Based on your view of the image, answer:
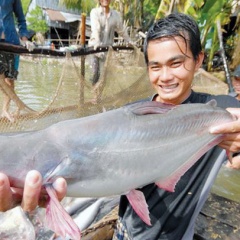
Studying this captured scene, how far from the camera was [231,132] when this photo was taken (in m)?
1.70

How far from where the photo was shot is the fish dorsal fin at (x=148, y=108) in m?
1.61

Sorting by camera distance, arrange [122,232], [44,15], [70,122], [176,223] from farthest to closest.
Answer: [44,15], [122,232], [176,223], [70,122]

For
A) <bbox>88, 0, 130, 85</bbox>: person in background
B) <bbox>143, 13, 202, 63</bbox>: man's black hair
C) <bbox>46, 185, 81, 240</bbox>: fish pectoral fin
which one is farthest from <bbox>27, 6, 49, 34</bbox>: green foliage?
<bbox>46, 185, 81, 240</bbox>: fish pectoral fin

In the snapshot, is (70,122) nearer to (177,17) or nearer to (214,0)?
(177,17)

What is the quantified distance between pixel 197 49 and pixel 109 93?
159 inches

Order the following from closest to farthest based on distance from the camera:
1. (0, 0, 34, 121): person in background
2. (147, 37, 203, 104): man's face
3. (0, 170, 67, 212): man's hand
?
(0, 170, 67, 212): man's hand → (147, 37, 203, 104): man's face → (0, 0, 34, 121): person in background

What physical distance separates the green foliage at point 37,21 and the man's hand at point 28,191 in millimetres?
37001

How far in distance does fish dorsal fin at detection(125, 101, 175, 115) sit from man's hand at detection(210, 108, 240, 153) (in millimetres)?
291

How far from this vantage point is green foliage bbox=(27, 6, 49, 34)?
36.1m

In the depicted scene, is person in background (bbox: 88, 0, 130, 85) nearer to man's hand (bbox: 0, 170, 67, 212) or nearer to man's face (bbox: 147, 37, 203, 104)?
man's face (bbox: 147, 37, 203, 104)

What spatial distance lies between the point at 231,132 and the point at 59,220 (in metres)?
1.00

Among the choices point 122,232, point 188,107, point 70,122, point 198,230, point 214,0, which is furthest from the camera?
point 214,0

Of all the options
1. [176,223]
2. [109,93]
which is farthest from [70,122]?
[109,93]

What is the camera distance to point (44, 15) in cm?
3850
